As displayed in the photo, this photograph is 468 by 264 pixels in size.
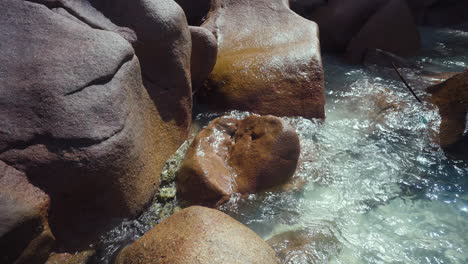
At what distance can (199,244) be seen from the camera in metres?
2.22

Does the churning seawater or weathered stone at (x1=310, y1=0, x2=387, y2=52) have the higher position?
weathered stone at (x1=310, y1=0, x2=387, y2=52)

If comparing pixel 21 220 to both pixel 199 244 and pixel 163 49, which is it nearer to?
pixel 199 244

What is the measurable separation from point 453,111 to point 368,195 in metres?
1.63

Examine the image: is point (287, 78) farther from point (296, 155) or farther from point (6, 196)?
point (6, 196)

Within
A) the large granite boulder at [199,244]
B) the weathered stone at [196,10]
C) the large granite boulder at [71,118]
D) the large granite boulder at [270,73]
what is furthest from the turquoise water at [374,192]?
the weathered stone at [196,10]

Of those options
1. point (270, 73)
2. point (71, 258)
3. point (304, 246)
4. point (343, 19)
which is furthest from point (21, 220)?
point (343, 19)

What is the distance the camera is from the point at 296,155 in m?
3.45

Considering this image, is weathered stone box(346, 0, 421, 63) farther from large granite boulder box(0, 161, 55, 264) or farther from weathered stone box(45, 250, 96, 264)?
large granite boulder box(0, 161, 55, 264)

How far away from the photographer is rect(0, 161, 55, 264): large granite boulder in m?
2.16

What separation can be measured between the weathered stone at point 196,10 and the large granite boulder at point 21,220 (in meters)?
3.74

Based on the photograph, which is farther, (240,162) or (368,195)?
(368,195)

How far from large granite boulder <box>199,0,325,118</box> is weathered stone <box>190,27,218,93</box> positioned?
0.26 metres

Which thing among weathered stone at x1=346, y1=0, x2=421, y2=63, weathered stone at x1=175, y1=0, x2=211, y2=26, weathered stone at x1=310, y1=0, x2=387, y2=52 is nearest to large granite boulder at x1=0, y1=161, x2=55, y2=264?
weathered stone at x1=175, y1=0, x2=211, y2=26

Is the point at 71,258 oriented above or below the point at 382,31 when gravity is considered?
below
